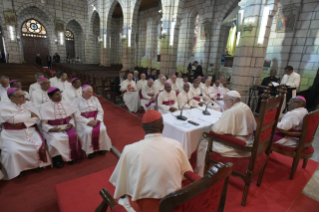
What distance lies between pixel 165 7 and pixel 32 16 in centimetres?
1579

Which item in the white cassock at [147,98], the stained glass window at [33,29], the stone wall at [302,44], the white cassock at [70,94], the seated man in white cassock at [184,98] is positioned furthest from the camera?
the stained glass window at [33,29]

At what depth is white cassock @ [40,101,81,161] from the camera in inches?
121

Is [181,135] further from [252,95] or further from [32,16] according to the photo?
[32,16]

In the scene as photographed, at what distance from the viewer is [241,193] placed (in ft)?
8.80

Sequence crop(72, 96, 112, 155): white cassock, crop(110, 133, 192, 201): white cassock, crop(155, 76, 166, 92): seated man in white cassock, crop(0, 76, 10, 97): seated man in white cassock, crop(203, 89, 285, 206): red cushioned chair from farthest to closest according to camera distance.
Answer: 1. crop(155, 76, 166, 92): seated man in white cassock
2. crop(0, 76, 10, 97): seated man in white cassock
3. crop(72, 96, 112, 155): white cassock
4. crop(203, 89, 285, 206): red cushioned chair
5. crop(110, 133, 192, 201): white cassock

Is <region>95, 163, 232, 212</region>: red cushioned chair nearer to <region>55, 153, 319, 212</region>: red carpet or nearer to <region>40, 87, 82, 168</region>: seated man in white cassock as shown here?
<region>55, 153, 319, 212</region>: red carpet

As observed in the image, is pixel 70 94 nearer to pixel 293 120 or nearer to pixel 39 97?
pixel 39 97

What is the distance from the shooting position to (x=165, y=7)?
28.8 feet

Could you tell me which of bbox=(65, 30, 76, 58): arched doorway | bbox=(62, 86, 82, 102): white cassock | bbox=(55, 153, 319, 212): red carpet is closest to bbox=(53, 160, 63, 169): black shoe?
bbox=(55, 153, 319, 212): red carpet

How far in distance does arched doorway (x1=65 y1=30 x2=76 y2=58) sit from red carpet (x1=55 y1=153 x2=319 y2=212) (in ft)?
70.2

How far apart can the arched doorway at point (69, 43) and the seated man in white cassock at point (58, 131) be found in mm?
20290

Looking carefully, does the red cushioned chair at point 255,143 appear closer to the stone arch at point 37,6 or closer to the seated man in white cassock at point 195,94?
the seated man in white cassock at point 195,94

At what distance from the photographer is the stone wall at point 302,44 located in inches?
274

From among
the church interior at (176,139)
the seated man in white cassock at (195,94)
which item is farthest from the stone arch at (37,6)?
the seated man in white cassock at (195,94)
